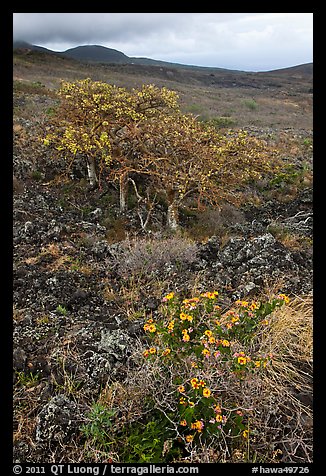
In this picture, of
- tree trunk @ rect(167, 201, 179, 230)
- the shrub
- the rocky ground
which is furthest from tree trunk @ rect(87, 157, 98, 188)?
the shrub

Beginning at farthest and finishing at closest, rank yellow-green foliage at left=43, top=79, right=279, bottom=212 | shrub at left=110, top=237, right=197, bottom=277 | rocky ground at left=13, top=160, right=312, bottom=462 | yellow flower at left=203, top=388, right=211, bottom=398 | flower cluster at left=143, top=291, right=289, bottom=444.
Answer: yellow-green foliage at left=43, top=79, right=279, bottom=212 → shrub at left=110, top=237, right=197, bottom=277 → rocky ground at left=13, top=160, right=312, bottom=462 → flower cluster at left=143, top=291, right=289, bottom=444 → yellow flower at left=203, top=388, right=211, bottom=398

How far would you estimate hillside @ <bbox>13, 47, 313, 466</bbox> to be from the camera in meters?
2.67

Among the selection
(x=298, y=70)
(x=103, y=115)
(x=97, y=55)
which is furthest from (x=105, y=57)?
(x=103, y=115)

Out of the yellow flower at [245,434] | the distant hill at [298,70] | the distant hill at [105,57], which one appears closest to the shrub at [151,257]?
the yellow flower at [245,434]

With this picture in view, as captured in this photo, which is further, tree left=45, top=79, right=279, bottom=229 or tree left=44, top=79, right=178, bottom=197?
tree left=44, top=79, right=178, bottom=197

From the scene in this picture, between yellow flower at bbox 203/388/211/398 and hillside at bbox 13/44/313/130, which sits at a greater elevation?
hillside at bbox 13/44/313/130

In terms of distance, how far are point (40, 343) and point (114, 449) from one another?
143cm

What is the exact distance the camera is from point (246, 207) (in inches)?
353

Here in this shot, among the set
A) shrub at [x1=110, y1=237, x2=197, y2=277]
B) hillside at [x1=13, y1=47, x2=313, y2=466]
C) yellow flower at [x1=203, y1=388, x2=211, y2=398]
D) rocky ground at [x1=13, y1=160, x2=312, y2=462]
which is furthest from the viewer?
Answer: shrub at [x1=110, y1=237, x2=197, y2=277]

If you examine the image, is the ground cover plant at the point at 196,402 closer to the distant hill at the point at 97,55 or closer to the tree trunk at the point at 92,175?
the tree trunk at the point at 92,175

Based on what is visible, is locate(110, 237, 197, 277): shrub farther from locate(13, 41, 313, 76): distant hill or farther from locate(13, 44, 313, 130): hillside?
locate(13, 41, 313, 76): distant hill
